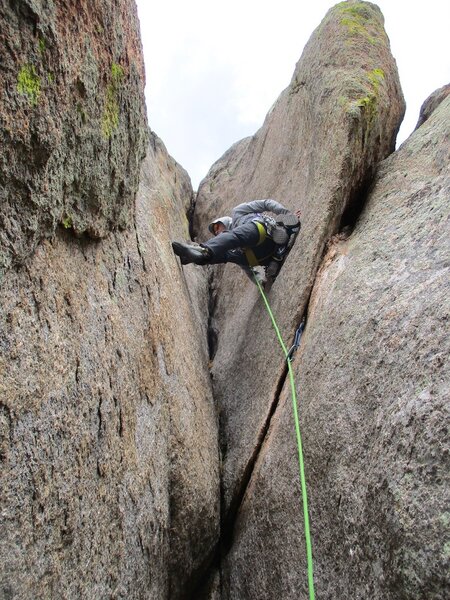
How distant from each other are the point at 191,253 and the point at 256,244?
1.17 m

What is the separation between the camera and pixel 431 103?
8.70 m

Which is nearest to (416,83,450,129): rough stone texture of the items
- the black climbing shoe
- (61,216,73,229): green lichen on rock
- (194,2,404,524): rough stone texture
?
(194,2,404,524): rough stone texture

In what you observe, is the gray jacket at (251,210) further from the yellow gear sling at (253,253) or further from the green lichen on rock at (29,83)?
the green lichen on rock at (29,83)

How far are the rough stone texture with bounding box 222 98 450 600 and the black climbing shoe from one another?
7.63ft

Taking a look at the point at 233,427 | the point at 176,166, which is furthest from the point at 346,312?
the point at 176,166

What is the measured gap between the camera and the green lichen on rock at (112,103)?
3955 mm

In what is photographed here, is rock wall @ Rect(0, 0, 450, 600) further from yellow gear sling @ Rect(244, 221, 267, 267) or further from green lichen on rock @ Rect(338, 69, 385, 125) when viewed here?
yellow gear sling @ Rect(244, 221, 267, 267)

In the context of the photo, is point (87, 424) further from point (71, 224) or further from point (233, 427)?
point (233, 427)

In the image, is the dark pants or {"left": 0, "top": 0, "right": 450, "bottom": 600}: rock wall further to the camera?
the dark pants

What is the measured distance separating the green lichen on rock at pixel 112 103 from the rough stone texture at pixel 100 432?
3.25ft

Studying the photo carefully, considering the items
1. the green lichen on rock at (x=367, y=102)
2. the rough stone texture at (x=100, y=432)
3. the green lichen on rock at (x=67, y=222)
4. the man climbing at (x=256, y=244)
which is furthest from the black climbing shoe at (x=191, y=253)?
the green lichen on rock at (x=67, y=222)

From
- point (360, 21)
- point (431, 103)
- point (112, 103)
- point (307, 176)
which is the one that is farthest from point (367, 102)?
point (112, 103)

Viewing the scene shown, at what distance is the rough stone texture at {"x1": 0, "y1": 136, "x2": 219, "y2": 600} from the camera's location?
2.75 meters

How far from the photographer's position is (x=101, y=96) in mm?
3811
